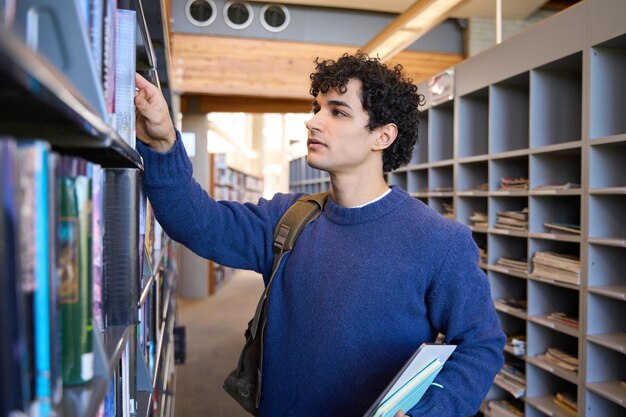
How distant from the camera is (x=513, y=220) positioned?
11.6 ft

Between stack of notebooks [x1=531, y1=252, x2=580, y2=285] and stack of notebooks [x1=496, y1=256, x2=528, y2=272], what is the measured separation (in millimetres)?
130

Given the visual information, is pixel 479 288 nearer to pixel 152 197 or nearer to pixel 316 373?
pixel 316 373

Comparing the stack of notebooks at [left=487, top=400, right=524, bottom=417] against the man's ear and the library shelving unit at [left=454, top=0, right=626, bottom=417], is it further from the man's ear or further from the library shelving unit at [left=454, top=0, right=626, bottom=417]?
the man's ear

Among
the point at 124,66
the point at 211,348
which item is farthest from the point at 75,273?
the point at 211,348

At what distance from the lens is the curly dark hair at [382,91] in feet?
5.75

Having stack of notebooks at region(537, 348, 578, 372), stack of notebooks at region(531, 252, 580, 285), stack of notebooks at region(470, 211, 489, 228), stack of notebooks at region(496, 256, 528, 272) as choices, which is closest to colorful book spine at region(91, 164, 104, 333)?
stack of notebooks at region(531, 252, 580, 285)

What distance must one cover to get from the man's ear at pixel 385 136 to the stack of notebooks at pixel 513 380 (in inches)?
90.1

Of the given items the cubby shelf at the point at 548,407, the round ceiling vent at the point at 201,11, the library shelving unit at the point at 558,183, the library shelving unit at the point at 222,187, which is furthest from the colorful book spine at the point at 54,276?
the round ceiling vent at the point at 201,11

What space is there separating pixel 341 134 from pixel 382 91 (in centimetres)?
20

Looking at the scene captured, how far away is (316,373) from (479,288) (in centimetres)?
53

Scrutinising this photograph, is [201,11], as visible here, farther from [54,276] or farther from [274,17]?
[54,276]

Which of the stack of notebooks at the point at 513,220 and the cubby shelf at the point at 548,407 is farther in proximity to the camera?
the stack of notebooks at the point at 513,220

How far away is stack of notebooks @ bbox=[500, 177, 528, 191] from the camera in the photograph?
3.44m

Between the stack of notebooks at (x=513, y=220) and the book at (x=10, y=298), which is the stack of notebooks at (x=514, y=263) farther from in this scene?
the book at (x=10, y=298)
